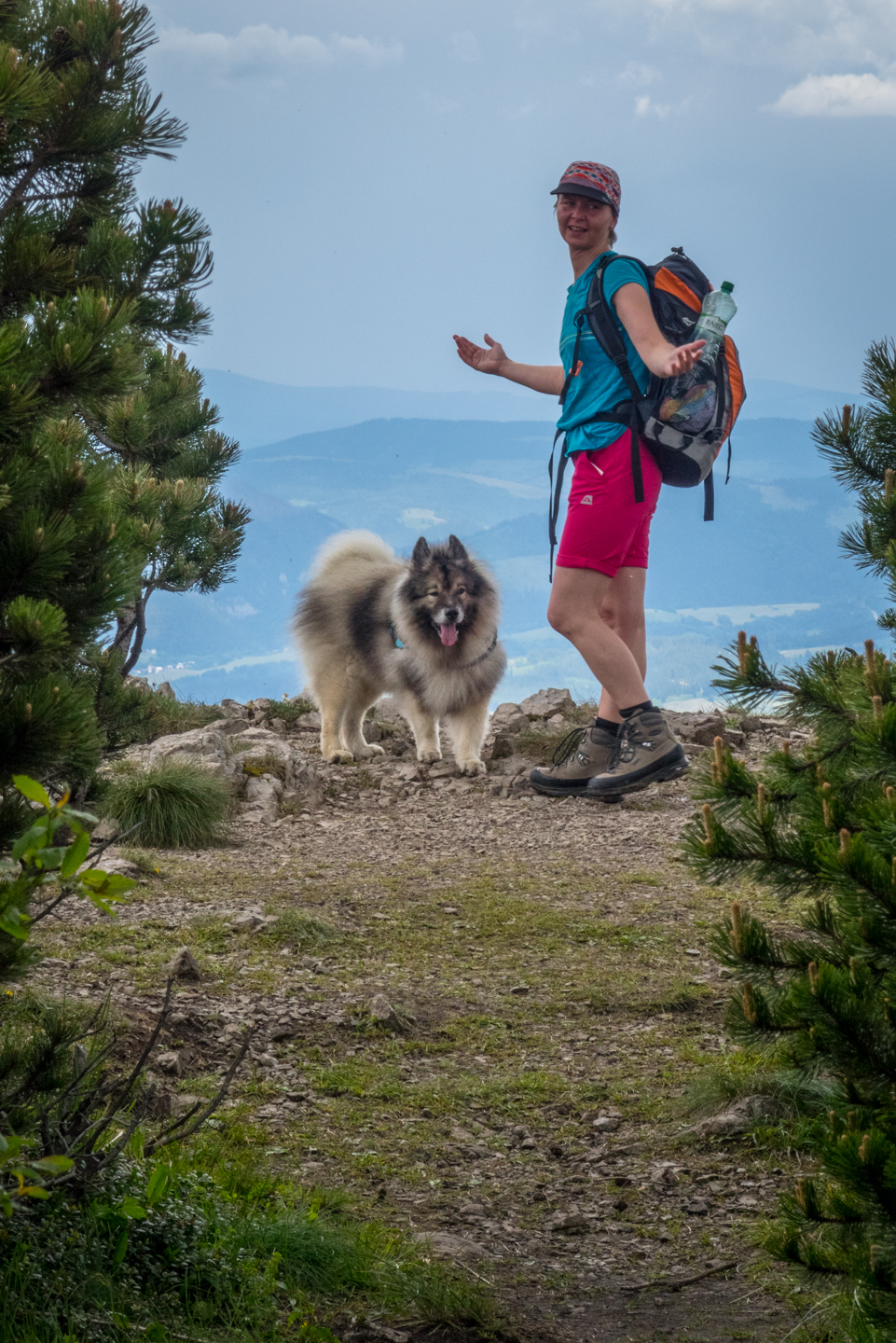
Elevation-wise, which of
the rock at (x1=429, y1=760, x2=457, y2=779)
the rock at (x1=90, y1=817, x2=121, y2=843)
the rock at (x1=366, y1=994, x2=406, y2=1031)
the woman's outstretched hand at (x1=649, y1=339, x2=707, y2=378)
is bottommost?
the rock at (x1=366, y1=994, x2=406, y2=1031)

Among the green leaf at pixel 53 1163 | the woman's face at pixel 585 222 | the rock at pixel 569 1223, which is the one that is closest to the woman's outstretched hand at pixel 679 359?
the woman's face at pixel 585 222

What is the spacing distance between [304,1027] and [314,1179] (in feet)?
3.10

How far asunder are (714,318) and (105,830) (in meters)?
3.92

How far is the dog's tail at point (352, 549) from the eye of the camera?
9305 mm

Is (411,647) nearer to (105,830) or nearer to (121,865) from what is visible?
(105,830)

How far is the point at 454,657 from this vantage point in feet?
25.8

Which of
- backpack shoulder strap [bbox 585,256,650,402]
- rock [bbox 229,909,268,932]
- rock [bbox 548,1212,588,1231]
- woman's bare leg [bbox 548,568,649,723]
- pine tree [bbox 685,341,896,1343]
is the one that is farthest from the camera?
woman's bare leg [bbox 548,568,649,723]

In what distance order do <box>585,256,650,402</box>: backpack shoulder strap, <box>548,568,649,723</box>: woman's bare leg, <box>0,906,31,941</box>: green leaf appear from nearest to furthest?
<box>0,906,31,941</box>: green leaf, <box>585,256,650,402</box>: backpack shoulder strap, <box>548,568,649,723</box>: woman's bare leg

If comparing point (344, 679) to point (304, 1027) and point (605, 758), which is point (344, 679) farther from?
point (304, 1027)

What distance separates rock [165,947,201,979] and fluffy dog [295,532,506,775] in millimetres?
4059

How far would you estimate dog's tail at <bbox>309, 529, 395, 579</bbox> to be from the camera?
9.30m

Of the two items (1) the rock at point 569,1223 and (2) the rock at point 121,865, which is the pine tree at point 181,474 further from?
(1) the rock at point 569,1223

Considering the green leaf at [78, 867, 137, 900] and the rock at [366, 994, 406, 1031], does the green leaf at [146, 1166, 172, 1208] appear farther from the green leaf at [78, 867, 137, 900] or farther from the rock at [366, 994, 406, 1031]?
the rock at [366, 994, 406, 1031]

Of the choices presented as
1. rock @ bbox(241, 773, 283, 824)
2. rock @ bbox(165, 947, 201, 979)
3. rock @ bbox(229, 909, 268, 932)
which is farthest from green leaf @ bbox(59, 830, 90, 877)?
rock @ bbox(241, 773, 283, 824)
